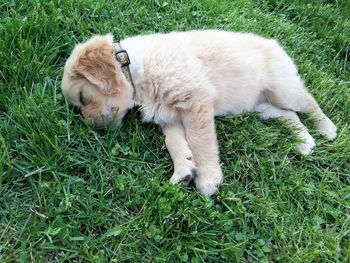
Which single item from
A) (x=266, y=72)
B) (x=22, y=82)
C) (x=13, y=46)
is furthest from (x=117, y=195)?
(x=266, y=72)

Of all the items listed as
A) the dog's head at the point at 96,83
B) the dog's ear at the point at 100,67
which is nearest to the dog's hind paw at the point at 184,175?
the dog's head at the point at 96,83

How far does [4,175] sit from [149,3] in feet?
7.91

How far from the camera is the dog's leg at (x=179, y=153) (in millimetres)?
3057

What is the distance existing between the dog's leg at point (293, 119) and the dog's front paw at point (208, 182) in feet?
2.77

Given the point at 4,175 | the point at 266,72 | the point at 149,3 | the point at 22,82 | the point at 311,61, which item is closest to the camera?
the point at 4,175

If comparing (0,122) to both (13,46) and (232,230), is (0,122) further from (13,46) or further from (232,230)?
(232,230)

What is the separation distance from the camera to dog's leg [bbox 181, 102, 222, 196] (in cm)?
307

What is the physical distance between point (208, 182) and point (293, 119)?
1178 mm

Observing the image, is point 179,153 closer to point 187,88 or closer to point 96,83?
point 187,88

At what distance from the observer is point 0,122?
3111 mm

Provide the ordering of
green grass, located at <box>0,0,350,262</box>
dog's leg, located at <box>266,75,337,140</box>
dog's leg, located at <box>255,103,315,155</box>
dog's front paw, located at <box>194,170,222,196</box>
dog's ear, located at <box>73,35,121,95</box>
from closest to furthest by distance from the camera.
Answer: green grass, located at <box>0,0,350,262</box>, dog's front paw, located at <box>194,170,222,196</box>, dog's ear, located at <box>73,35,121,95</box>, dog's leg, located at <box>255,103,315,155</box>, dog's leg, located at <box>266,75,337,140</box>

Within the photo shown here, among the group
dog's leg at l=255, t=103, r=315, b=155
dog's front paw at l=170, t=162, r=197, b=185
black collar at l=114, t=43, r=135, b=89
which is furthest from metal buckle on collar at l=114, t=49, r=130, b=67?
dog's leg at l=255, t=103, r=315, b=155

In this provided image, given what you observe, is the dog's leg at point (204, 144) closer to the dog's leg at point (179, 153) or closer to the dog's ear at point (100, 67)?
the dog's leg at point (179, 153)

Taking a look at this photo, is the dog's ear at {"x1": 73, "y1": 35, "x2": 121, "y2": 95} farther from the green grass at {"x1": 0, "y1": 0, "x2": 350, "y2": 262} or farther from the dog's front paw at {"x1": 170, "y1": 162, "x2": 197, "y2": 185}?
the dog's front paw at {"x1": 170, "y1": 162, "x2": 197, "y2": 185}
